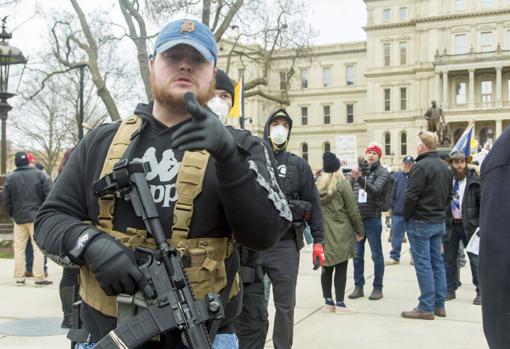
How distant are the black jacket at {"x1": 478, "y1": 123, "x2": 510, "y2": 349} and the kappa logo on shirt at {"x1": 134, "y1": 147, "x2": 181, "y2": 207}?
1.08 m

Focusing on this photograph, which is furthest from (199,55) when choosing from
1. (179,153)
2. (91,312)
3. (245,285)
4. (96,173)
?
(245,285)

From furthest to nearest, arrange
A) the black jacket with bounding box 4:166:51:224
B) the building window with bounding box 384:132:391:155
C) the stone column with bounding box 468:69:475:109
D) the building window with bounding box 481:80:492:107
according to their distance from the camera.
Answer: the building window with bounding box 384:132:391:155, the building window with bounding box 481:80:492:107, the stone column with bounding box 468:69:475:109, the black jacket with bounding box 4:166:51:224

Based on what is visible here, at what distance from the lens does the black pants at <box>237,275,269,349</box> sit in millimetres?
3971

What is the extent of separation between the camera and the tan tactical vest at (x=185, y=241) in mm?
2059

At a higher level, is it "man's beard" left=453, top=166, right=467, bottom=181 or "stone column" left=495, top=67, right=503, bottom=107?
"stone column" left=495, top=67, right=503, bottom=107

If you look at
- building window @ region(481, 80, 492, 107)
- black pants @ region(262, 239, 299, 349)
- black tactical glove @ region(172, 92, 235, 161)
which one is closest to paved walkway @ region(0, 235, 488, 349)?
black pants @ region(262, 239, 299, 349)

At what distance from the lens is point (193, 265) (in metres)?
2.05

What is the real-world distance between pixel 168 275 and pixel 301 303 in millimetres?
5880

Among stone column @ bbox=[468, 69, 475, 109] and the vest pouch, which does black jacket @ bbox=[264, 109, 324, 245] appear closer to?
the vest pouch

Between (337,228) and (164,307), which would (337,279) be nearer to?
(337,228)

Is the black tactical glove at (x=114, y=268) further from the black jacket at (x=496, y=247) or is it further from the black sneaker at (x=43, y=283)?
the black sneaker at (x=43, y=283)

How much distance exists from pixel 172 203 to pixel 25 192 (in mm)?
7497

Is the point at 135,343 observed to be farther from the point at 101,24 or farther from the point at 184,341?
the point at 101,24

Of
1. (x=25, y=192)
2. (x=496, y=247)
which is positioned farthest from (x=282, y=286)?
(x=25, y=192)
